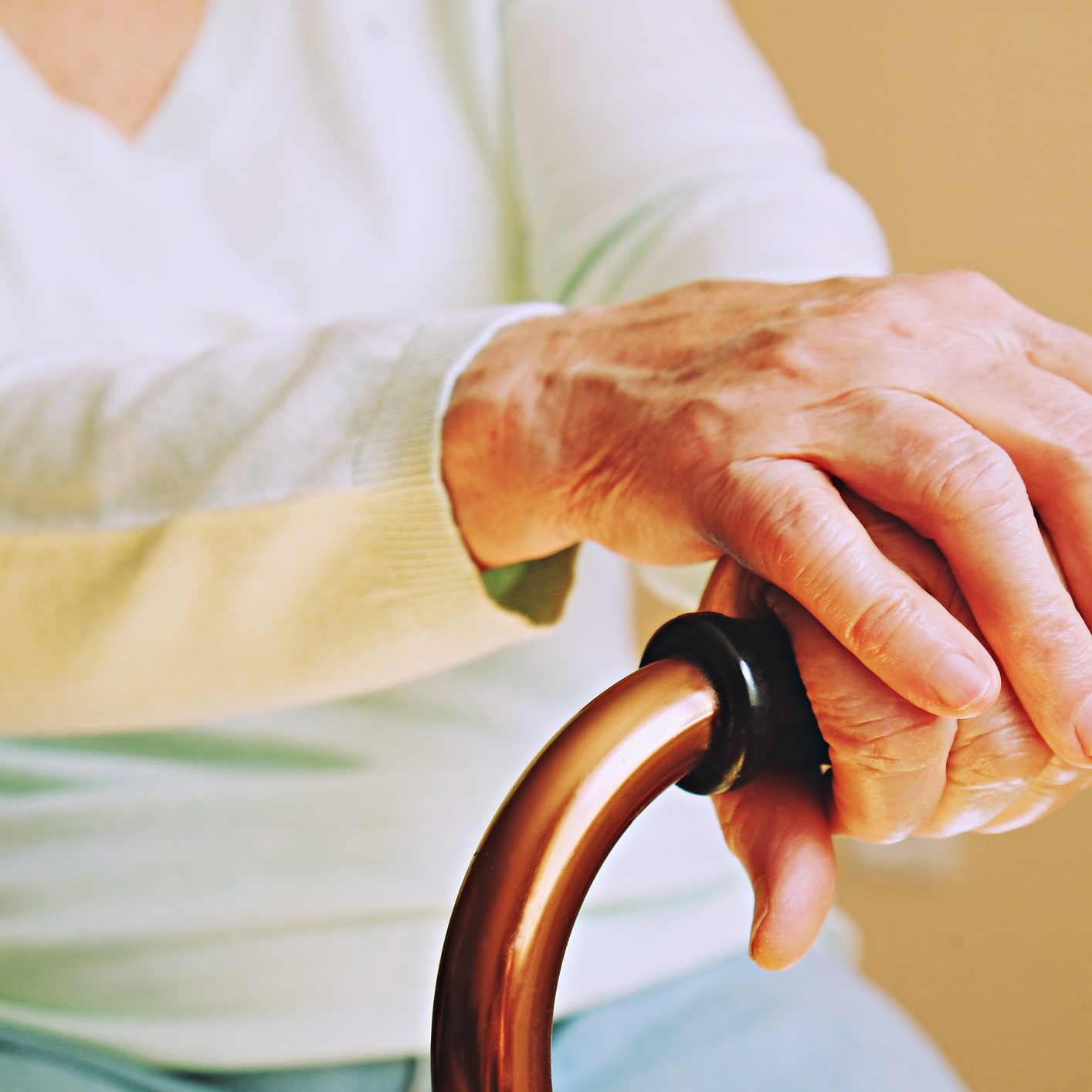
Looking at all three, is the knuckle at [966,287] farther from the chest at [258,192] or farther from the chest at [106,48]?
the chest at [106,48]

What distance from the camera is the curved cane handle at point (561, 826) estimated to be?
0.24 metres

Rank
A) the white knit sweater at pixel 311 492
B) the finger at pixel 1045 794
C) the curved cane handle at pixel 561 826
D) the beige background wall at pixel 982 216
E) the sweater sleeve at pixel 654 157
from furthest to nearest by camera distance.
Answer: the beige background wall at pixel 982 216
the sweater sleeve at pixel 654 157
the white knit sweater at pixel 311 492
the finger at pixel 1045 794
the curved cane handle at pixel 561 826

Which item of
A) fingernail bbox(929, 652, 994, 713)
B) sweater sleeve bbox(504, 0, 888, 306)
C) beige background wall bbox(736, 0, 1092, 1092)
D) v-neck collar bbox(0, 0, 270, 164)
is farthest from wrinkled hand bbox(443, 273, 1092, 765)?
beige background wall bbox(736, 0, 1092, 1092)

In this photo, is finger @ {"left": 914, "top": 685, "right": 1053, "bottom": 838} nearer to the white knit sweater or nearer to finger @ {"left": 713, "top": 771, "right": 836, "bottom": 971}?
finger @ {"left": 713, "top": 771, "right": 836, "bottom": 971}

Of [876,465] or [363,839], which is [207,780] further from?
[876,465]

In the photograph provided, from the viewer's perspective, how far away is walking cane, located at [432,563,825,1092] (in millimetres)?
238

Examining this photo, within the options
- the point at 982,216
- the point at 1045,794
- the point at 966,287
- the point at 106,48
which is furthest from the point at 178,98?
the point at 982,216

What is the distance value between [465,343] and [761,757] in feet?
0.68

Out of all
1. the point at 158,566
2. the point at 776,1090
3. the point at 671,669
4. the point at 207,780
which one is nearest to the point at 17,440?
the point at 158,566

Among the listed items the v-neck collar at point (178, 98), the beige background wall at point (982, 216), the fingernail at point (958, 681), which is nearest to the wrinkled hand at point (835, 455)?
the fingernail at point (958, 681)

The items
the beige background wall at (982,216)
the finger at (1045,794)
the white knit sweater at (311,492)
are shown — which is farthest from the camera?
the beige background wall at (982,216)

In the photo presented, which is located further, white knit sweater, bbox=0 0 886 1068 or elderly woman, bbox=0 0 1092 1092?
white knit sweater, bbox=0 0 886 1068

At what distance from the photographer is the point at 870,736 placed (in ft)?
0.99

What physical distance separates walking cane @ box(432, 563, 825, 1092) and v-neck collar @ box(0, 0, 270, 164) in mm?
493
